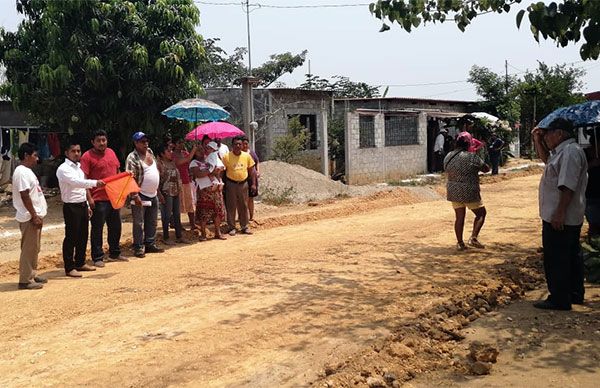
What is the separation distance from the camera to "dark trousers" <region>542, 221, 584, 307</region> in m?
5.46

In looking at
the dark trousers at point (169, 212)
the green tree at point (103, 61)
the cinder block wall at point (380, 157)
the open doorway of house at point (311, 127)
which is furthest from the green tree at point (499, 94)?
the dark trousers at point (169, 212)

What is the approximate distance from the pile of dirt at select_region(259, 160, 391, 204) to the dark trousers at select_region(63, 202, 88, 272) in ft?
25.3

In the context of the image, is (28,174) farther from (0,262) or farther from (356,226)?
(356,226)

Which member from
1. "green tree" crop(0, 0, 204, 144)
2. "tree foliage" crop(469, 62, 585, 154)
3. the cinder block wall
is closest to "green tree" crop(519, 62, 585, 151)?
"tree foliage" crop(469, 62, 585, 154)

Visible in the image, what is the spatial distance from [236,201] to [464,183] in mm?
3899

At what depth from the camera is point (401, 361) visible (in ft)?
14.1

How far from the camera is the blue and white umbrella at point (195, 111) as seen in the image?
1047 cm

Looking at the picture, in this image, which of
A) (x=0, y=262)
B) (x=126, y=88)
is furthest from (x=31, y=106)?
(x=0, y=262)

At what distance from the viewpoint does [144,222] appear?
885cm

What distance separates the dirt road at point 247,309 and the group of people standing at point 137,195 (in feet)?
1.22

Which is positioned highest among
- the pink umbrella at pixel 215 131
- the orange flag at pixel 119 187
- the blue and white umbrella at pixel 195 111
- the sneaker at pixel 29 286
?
the blue and white umbrella at pixel 195 111

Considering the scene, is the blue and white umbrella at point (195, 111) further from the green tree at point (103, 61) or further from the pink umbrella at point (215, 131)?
the green tree at point (103, 61)

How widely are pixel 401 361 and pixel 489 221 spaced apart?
286 inches

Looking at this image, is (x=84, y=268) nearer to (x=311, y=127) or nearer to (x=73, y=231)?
(x=73, y=231)
